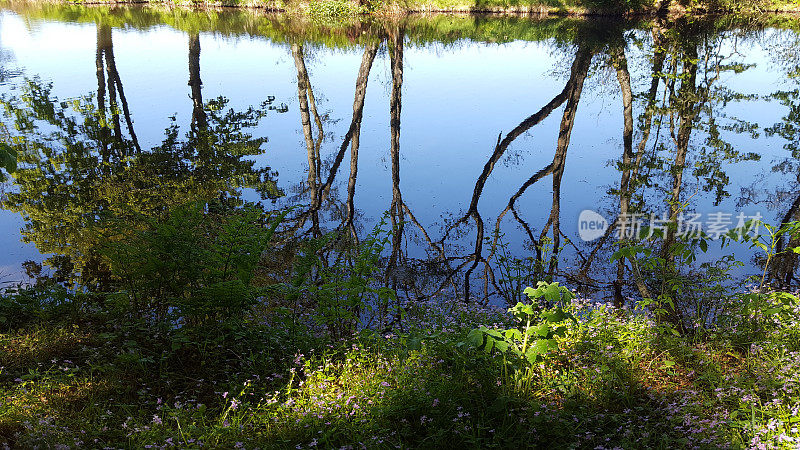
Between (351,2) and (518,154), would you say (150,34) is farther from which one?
(518,154)

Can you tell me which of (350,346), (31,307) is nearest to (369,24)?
(31,307)

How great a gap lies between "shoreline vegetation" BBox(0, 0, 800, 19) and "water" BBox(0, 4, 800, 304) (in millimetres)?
6259

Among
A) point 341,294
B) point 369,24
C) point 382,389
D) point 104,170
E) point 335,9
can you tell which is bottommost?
point 382,389

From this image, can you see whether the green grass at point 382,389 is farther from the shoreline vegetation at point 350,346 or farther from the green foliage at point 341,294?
the green foliage at point 341,294

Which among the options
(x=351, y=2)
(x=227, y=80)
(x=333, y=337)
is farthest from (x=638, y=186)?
(x=351, y=2)

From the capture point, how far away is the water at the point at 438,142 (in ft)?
22.2

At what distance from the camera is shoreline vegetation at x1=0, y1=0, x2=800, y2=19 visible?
2473 centimetres

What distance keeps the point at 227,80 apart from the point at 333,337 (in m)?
11.9

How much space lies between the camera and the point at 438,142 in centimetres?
1025

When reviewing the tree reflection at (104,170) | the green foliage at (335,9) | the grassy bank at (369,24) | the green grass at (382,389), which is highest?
the green foliage at (335,9)

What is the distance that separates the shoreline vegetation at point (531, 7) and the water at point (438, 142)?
20.5 feet

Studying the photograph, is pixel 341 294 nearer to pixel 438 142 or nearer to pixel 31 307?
pixel 31 307

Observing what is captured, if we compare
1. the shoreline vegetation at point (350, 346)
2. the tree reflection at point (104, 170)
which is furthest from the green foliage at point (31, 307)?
the tree reflection at point (104, 170)

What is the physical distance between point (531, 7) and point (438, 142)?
1981 centimetres
